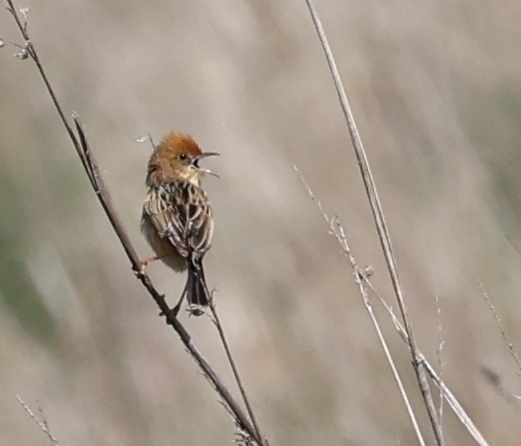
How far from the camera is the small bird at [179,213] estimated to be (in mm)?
3719

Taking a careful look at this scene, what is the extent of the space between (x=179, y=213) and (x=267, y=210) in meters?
2.93

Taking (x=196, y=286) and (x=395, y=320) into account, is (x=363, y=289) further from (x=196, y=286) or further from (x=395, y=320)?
(x=196, y=286)

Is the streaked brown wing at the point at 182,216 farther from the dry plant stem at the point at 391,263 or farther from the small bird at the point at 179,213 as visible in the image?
the dry plant stem at the point at 391,263

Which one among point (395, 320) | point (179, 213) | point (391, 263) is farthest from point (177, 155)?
point (391, 263)

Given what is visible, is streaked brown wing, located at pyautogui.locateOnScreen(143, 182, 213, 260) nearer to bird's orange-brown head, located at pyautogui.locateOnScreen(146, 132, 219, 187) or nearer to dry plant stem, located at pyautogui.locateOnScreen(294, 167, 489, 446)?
bird's orange-brown head, located at pyautogui.locateOnScreen(146, 132, 219, 187)

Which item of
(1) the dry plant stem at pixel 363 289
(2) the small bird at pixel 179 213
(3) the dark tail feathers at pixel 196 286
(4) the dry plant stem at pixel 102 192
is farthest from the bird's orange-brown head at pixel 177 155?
(4) the dry plant stem at pixel 102 192

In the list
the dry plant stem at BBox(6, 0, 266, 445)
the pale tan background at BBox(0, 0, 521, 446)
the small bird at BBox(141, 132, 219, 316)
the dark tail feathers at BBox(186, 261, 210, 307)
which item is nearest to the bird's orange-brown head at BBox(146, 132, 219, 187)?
the small bird at BBox(141, 132, 219, 316)

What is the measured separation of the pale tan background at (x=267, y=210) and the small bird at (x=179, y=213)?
2.17m

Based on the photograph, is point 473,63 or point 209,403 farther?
point 473,63

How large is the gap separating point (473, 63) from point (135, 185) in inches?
83.6

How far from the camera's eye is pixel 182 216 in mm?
4199

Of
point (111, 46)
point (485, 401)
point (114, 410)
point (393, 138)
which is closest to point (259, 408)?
point (114, 410)

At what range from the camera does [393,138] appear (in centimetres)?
711

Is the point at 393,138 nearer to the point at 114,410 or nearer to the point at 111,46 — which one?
the point at 111,46
